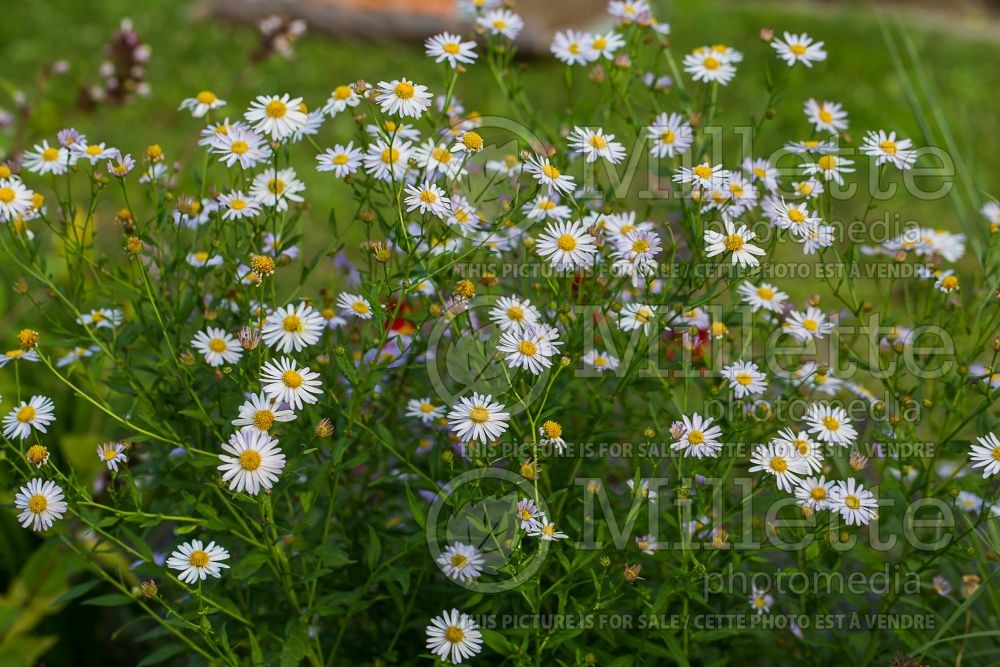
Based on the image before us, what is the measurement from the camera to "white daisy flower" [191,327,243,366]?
4.70ft

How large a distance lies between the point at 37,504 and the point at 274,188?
53cm

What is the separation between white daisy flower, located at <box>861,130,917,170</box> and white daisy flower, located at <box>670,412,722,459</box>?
0.52 metres

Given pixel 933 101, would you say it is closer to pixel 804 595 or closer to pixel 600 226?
pixel 600 226

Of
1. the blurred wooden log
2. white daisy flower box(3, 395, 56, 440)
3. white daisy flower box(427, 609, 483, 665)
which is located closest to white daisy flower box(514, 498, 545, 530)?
white daisy flower box(427, 609, 483, 665)

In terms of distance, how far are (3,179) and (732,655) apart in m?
1.36

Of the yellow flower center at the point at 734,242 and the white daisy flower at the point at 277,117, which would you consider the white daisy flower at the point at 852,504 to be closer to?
the yellow flower center at the point at 734,242

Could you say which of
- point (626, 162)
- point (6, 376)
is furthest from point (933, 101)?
point (6, 376)

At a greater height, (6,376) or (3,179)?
(6,376)

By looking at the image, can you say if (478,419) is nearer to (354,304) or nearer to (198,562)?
(354,304)

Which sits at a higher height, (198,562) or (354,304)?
(354,304)

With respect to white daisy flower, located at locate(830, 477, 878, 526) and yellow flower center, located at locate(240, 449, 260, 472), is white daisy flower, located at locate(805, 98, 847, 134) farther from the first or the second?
yellow flower center, located at locate(240, 449, 260, 472)

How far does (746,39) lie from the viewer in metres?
5.95

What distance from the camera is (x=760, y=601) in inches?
62.0

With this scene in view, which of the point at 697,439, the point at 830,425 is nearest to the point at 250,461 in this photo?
the point at 697,439
